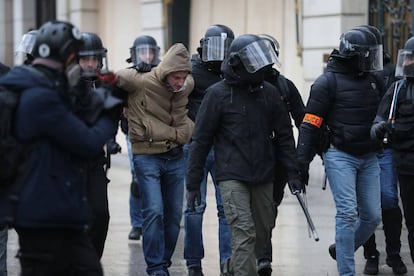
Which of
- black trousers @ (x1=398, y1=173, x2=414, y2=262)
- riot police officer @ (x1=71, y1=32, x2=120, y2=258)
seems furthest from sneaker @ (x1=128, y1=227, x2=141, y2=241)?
black trousers @ (x1=398, y1=173, x2=414, y2=262)

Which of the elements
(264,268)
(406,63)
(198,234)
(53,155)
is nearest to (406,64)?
(406,63)

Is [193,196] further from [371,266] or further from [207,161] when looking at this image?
[371,266]

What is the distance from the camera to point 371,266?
8.98 metres

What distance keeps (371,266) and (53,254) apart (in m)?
3.95

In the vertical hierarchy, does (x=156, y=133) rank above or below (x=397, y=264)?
above

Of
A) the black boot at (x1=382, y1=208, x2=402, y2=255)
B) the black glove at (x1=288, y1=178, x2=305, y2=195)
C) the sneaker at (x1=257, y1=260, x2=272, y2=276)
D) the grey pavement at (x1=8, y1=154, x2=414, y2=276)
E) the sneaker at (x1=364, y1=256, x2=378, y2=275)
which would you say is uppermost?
the black glove at (x1=288, y1=178, x2=305, y2=195)

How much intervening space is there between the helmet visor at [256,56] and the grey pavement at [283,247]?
2.20m

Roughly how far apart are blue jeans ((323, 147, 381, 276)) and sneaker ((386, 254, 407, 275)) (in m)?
0.85

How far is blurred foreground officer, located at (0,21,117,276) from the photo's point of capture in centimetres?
554

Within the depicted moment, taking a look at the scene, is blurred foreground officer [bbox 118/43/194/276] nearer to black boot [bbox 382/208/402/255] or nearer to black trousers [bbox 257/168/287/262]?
black trousers [bbox 257/168/287/262]

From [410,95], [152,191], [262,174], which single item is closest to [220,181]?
→ [262,174]

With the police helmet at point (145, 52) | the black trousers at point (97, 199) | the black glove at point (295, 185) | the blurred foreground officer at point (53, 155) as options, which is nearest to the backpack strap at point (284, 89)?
the black glove at point (295, 185)

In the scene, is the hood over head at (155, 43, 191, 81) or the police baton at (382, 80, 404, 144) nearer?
the police baton at (382, 80, 404, 144)

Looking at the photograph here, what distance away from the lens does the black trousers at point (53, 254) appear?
561cm
